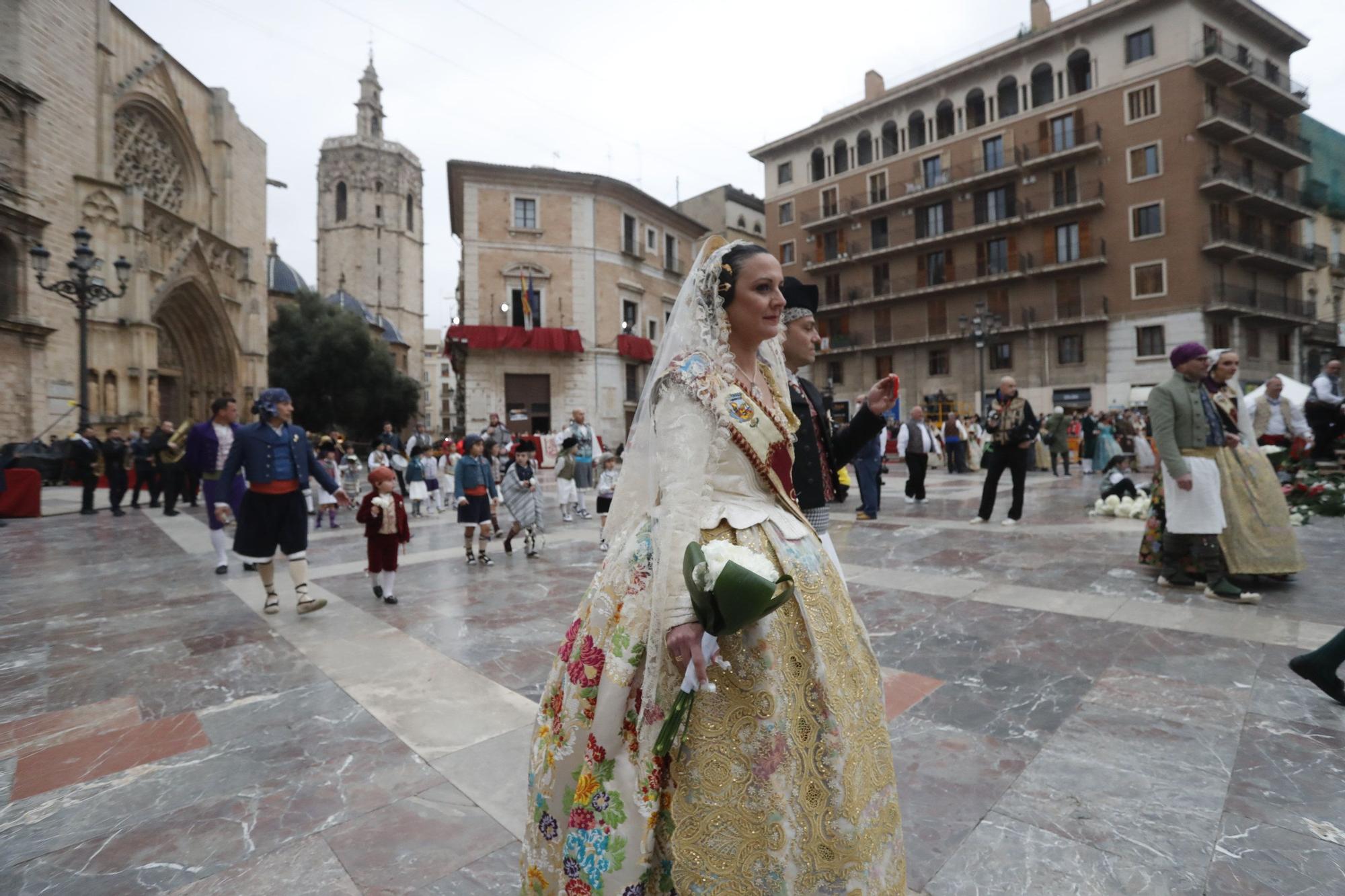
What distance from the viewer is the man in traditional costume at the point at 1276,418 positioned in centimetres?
935

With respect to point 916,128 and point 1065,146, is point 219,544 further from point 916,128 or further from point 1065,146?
point 916,128

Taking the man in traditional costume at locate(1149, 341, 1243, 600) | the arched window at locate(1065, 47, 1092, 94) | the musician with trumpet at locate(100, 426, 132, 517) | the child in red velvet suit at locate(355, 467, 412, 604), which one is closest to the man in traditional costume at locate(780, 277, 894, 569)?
the man in traditional costume at locate(1149, 341, 1243, 600)

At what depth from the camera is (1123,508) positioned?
338 inches

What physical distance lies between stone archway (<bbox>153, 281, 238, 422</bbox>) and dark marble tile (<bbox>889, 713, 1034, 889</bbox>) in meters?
32.3

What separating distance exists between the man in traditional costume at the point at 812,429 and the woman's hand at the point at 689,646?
0.81 metres

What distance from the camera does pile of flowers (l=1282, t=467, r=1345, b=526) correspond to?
8.01m

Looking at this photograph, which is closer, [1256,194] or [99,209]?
[99,209]

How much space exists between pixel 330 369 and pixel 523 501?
3317cm

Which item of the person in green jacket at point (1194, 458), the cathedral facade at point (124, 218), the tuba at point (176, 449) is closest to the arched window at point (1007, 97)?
the person in green jacket at point (1194, 458)

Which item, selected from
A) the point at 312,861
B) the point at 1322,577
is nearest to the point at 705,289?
the point at 312,861

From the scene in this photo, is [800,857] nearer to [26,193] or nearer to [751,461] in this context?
[751,461]

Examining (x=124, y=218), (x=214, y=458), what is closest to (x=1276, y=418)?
(x=214, y=458)

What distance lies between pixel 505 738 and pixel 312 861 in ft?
3.01

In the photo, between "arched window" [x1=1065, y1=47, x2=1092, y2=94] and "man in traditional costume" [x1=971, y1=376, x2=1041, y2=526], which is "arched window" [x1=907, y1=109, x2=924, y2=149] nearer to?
"arched window" [x1=1065, y1=47, x2=1092, y2=94]
